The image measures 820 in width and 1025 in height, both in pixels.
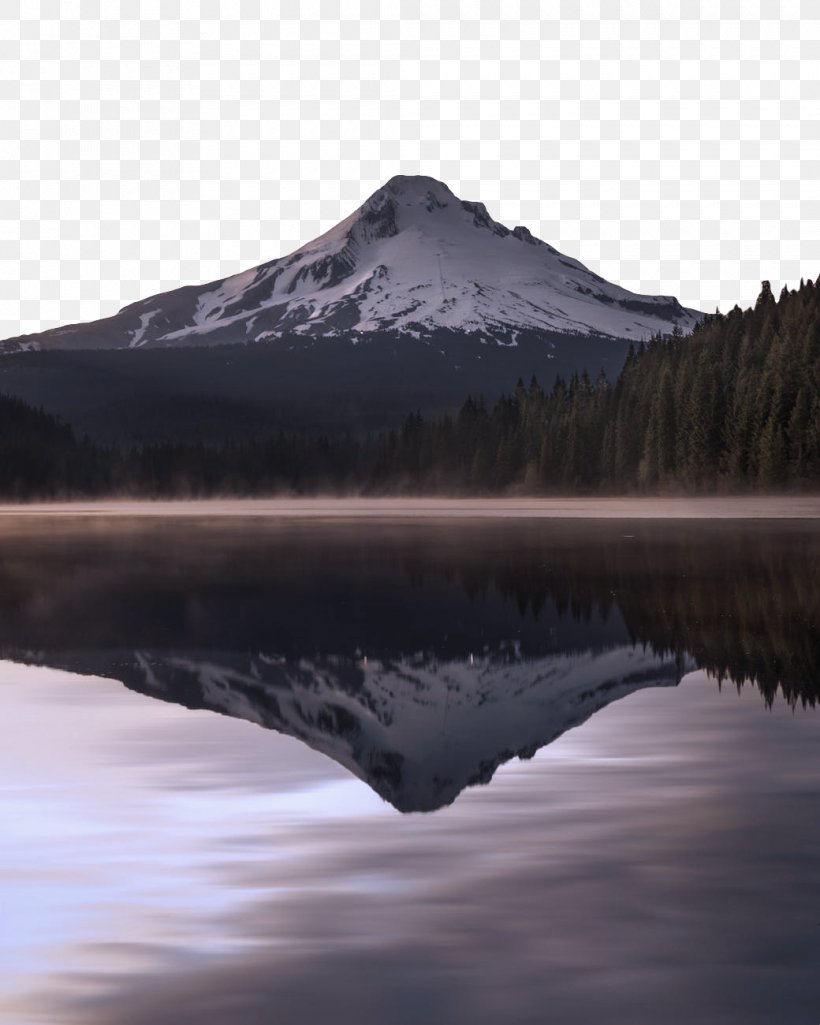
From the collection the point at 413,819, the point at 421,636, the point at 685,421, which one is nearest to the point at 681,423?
the point at 685,421

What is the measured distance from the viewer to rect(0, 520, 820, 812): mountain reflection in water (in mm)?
16672

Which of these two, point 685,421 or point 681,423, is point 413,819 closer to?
point 685,421

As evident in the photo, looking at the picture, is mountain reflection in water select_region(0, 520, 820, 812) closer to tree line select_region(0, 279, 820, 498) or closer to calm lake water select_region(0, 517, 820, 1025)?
calm lake water select_region(0, 517, 820, 1025)

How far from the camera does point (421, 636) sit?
26.2 m

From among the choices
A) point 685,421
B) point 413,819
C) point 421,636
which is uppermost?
point 413,819

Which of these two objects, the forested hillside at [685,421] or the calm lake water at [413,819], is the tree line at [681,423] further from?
the calm lake water at [413,819]

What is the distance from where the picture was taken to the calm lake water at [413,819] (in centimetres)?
797

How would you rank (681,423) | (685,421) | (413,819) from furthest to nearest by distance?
(681,423) → (685,421) → (413,819)

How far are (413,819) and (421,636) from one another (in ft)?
47.4

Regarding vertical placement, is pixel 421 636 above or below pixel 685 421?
below

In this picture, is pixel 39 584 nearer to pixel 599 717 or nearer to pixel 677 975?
pixel 599 717

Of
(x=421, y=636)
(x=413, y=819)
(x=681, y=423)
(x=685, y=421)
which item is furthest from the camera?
(x=681, y=423)

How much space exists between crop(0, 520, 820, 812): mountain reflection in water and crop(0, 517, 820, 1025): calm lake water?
11 centimetres

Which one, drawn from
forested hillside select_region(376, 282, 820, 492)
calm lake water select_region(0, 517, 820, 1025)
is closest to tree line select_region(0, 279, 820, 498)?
forested hillside select_region(376, 282, 820, 492)
